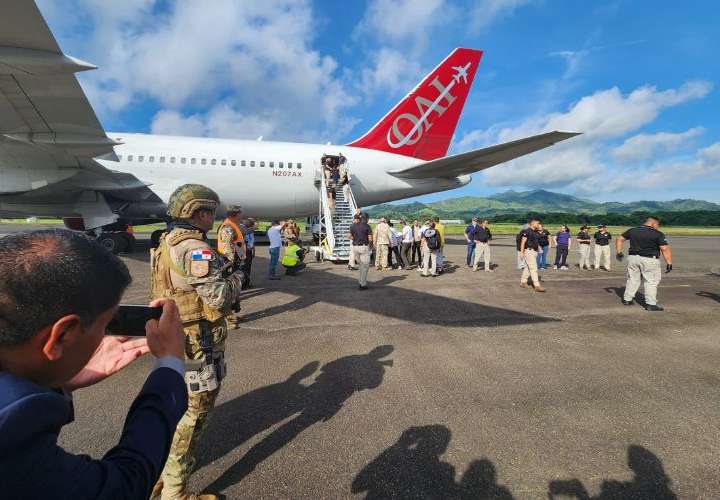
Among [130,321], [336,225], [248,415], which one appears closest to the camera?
[130,321]

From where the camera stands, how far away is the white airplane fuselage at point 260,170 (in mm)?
12711

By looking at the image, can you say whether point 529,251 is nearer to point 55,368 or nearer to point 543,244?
point 543,244

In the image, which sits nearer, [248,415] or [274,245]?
[248,415]

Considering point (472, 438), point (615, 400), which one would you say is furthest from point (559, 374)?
point (472, 438)

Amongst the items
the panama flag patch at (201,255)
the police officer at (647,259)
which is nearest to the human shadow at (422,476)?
the panama flag patch at (201,255)

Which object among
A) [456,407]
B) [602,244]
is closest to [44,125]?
[456,407]

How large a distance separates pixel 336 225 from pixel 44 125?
8.48m

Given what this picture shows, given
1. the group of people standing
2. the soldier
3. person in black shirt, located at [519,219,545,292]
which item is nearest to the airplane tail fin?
the group of people standing

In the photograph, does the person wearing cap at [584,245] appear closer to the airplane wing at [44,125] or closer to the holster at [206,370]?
the holster at [206,370]

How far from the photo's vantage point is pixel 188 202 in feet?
7.69

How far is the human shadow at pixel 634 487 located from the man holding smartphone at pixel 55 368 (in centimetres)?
236

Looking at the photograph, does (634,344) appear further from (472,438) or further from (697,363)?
(472,438)

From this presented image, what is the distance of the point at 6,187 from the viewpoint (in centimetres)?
994

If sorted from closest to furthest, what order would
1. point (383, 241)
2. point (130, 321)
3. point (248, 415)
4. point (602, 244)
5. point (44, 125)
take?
point (130, 321)
point (248, 415)
point (44, 125)
point (602, 244)
point (383, 241)
